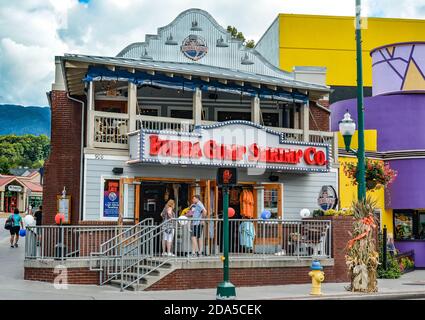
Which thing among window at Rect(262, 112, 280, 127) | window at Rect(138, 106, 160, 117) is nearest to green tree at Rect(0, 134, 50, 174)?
window at Rect(138, 106, 160, 117)

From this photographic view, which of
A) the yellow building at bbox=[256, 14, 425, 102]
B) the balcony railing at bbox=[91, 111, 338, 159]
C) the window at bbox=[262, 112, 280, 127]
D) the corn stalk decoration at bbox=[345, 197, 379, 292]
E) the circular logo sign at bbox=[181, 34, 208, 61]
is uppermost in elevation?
the yellow building at bbox=[256, 14, 425, 102]

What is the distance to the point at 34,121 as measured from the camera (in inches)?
4656

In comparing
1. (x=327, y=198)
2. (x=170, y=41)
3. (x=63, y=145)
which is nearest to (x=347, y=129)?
(x=327, y=198)

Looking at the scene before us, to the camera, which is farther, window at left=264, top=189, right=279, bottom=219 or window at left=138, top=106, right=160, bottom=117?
window at left=138, top=106, right=160, bottom=117

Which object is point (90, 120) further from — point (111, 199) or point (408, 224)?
point (408, 224)

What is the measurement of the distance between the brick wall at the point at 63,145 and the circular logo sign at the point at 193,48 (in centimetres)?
489

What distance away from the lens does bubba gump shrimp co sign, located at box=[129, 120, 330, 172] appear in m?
20.1

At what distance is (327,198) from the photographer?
23.8 metres

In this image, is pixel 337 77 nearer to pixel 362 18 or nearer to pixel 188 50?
pixel 188 50

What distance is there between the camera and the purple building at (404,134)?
27062 mm

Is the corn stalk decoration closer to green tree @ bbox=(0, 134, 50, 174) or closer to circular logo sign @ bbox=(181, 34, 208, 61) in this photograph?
circular logo sign @ bbox=(181, 34, 208, 61)

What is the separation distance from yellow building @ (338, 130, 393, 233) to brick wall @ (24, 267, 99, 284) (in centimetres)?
1136
